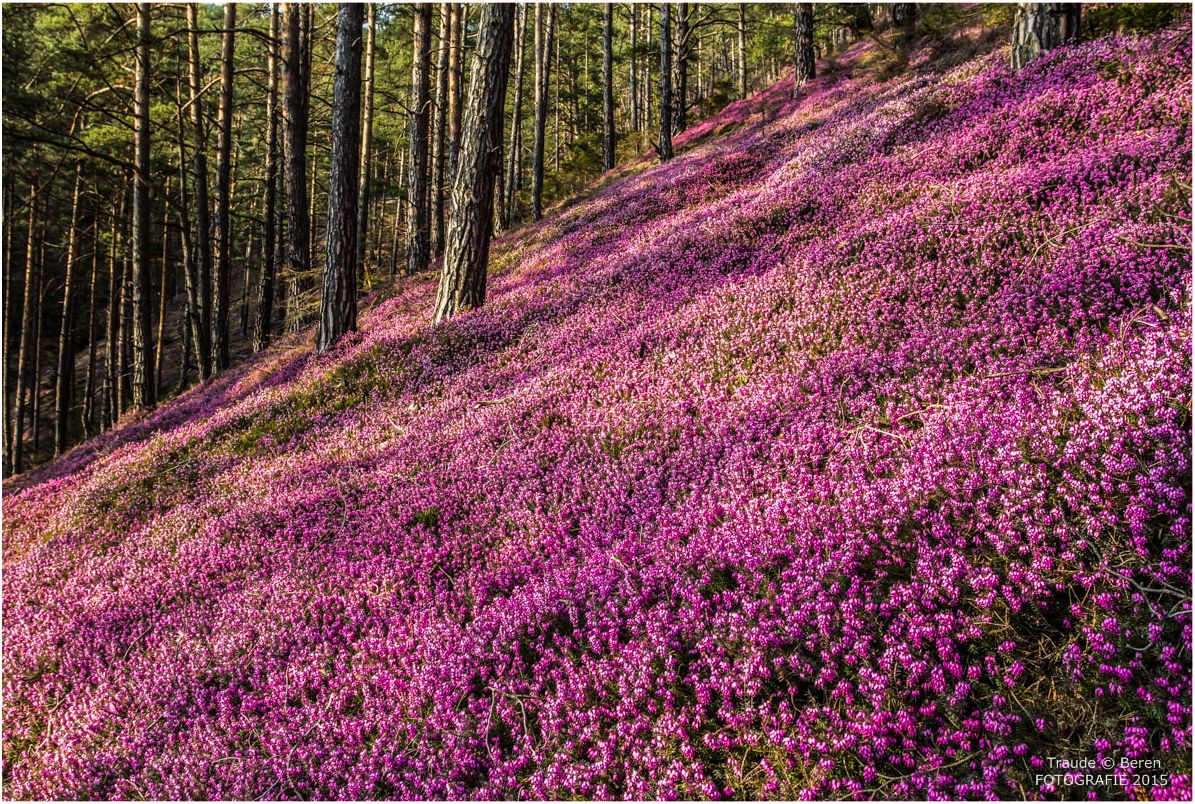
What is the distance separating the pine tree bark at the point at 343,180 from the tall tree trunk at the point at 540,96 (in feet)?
45.8

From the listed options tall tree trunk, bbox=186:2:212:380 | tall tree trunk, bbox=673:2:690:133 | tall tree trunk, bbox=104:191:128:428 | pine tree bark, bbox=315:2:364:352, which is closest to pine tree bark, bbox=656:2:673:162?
tall tree trunk, bbox=673:2:690:133

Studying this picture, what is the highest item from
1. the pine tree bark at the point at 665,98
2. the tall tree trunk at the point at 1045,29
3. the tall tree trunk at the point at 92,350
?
the pine tree bark at the point at 665,98

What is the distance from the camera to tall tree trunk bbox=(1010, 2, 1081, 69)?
9.74 m

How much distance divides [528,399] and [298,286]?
14.4 meters

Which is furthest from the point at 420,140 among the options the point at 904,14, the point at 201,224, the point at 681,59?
the point at 904,14

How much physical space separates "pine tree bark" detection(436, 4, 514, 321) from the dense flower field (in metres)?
2.79

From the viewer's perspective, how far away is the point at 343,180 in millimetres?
11391

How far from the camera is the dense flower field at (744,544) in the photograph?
108 inches

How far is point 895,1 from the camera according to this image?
24156 millimetres

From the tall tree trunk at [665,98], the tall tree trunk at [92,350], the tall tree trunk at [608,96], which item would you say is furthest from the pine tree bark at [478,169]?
the tall tree trunk at [92,350]

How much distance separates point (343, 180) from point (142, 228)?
7.78 metres

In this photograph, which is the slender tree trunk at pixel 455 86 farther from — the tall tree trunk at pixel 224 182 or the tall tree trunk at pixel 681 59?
the tall tree trunk at pixel 681 59

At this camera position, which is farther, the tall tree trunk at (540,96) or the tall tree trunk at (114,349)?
the tall tree trunk at (540,96)

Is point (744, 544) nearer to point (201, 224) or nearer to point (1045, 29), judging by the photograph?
point (1045, 29)
